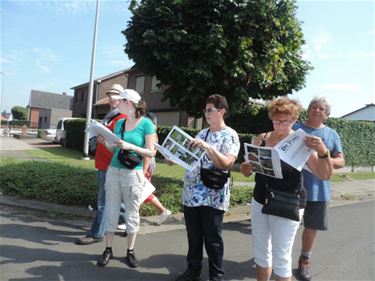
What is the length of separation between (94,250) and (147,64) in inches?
165

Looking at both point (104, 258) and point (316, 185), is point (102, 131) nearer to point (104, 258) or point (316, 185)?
point (104, 258)

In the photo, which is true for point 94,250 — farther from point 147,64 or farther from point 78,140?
point 78,140

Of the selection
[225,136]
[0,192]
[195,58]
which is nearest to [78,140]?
[0,192]

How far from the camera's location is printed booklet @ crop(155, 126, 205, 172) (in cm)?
362

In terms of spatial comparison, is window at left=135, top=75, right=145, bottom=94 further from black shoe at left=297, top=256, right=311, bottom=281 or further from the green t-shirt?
black shoe at left=297, top=256, right=311, bottom=281

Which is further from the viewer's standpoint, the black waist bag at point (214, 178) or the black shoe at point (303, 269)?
the black shoe at point (303, 269)

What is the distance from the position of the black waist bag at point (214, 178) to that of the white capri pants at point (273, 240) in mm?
398

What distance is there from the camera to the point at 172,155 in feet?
12.3

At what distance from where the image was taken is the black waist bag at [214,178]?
370 centimetres

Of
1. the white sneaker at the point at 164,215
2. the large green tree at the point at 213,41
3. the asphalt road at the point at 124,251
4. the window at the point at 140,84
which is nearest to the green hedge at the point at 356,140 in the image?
the large green tree at the point at 213,41

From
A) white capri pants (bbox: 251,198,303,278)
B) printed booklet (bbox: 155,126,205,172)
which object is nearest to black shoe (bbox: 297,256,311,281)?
white capri pants (bbox: 251,198,303,278)

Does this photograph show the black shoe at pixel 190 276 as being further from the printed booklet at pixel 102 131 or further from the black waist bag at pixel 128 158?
the printed booklet at pixel 102 131

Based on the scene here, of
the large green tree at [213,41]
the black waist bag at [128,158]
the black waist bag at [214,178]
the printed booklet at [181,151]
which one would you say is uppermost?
the large green tree at [213,41]

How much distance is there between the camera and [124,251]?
480cm
